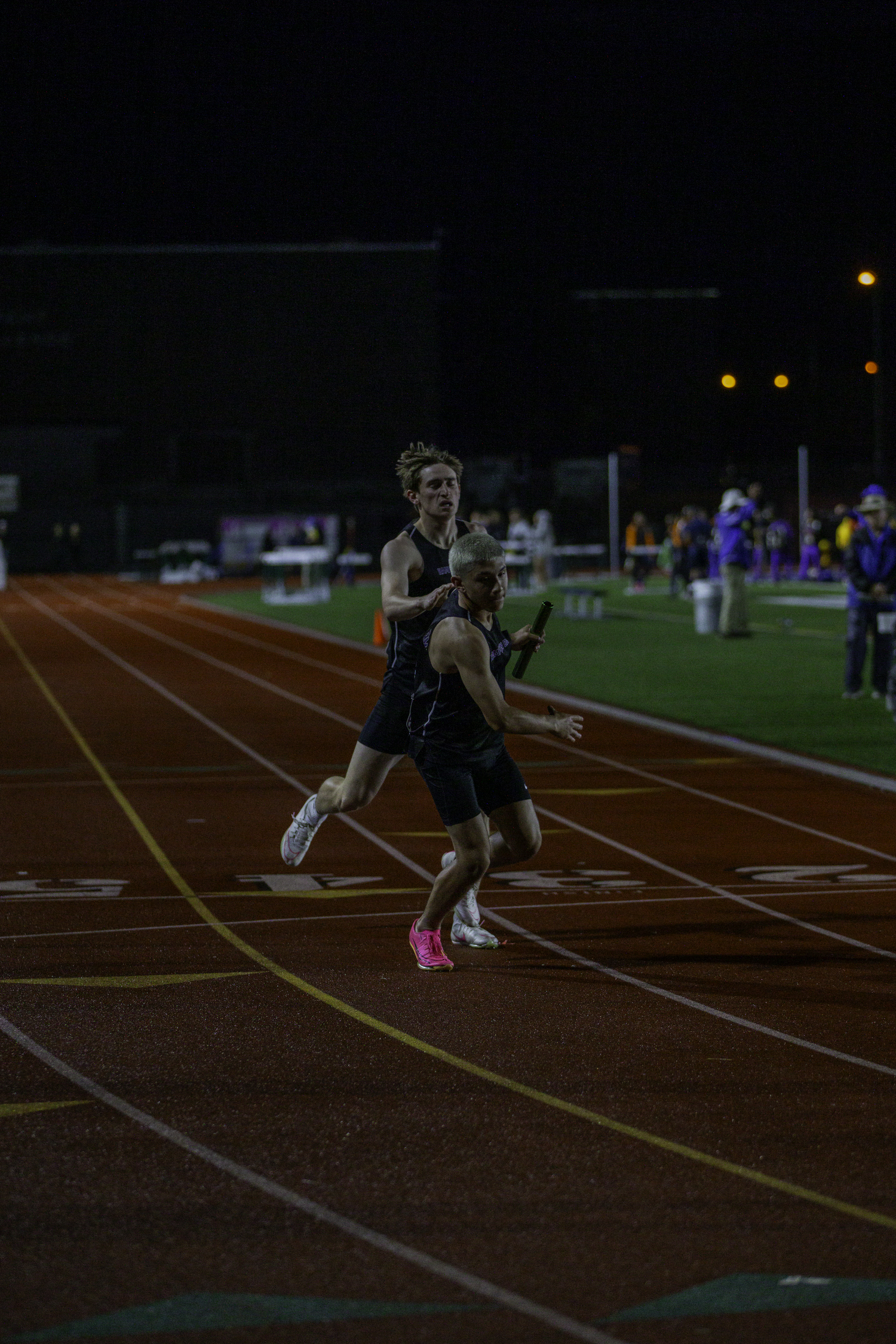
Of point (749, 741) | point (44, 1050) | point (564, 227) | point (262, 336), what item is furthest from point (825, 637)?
point (262, 336)

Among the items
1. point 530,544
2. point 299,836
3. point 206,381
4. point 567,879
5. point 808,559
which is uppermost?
point 206,381

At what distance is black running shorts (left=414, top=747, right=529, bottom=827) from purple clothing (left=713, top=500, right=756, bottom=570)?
65.9 feet

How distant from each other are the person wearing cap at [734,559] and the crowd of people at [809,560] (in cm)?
1

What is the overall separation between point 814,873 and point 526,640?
347cm

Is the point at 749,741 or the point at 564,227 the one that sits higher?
the point at 564,227

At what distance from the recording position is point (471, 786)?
7578 millimetres

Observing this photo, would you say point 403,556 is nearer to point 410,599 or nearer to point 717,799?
point 410,599

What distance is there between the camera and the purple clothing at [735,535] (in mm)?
27359

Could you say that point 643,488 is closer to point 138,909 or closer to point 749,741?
point 749,741

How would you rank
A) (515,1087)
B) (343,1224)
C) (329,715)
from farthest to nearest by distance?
Result: (329,715)
(515,1087)
(343,1224)

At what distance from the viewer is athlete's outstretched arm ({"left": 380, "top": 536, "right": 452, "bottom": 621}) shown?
7.98 metres

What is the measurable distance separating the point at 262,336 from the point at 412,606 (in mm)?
58217

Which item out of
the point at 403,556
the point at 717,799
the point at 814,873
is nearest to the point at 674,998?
the point at 403,556

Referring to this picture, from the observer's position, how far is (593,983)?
7539mm
